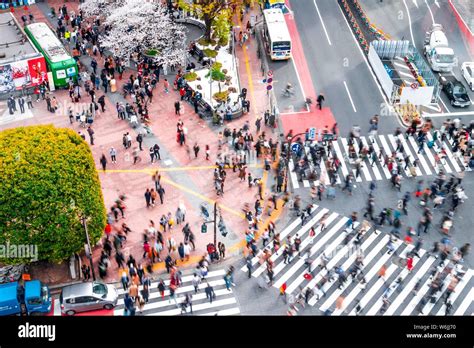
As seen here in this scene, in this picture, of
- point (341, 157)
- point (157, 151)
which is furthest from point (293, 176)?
point (157, 151)

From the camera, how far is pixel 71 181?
37031mm

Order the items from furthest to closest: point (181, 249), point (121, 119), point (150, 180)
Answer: point (121, 119) < point (150, 180) < point (181, 249)

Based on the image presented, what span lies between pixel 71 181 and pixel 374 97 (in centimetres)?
3010

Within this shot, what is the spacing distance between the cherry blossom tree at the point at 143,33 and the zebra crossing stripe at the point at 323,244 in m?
22.8

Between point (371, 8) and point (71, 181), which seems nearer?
point (71, 181)

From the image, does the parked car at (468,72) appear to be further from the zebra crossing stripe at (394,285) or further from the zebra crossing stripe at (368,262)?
the zebra crossing stripe at (394,285)

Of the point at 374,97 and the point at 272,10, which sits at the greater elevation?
the point at 272,10

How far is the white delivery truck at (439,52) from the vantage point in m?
59.8

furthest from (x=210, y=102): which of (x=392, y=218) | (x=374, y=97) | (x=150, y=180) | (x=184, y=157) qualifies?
(x=392, y=218)

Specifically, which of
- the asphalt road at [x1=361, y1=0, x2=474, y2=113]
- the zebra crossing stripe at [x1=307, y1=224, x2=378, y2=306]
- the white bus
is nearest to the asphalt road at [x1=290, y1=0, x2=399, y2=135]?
the white bus

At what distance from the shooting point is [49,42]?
59.1 m
